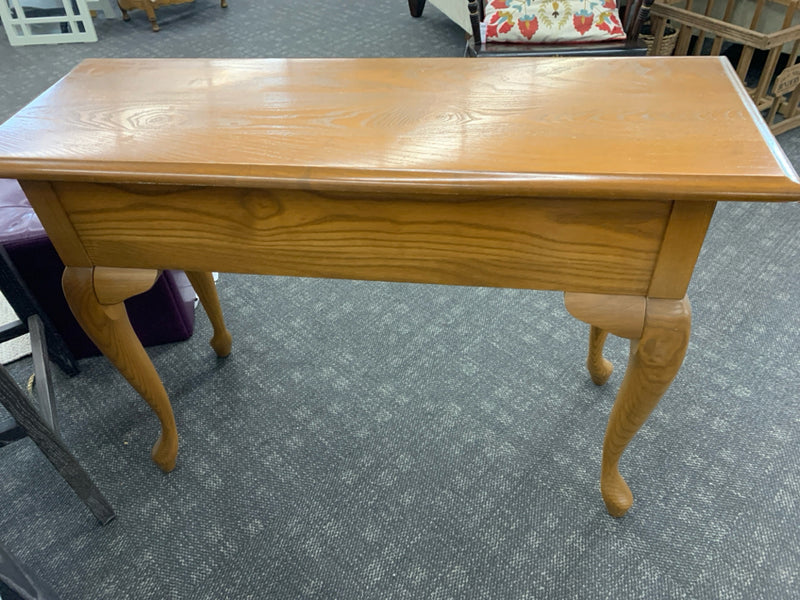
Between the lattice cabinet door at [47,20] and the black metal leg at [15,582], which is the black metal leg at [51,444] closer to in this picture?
the black metal leg at [15,582]

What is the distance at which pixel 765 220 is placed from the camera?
6.19 feet

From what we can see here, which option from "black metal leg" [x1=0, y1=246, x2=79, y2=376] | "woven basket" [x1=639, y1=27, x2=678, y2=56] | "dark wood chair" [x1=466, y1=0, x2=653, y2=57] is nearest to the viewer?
"black metal leg" [x1=0, y1=246, x2=79, y2=376]

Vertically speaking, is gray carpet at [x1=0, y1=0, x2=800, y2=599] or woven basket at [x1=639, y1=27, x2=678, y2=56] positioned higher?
woven basket at [x1=639, y1=27, x2=678, y2=56]

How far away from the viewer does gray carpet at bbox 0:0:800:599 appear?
1104 millimetres

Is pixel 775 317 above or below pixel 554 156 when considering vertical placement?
below

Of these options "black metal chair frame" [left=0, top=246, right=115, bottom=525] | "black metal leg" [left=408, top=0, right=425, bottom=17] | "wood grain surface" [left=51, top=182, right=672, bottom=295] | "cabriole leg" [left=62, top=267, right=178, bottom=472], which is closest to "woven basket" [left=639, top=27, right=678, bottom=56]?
"black metal leg" [left=408, top=0, right=425, bottom=17]

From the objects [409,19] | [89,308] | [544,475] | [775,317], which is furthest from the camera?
[409,19]

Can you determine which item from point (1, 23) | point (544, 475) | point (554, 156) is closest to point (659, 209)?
point (554, 156)

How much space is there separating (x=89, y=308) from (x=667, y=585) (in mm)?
1128

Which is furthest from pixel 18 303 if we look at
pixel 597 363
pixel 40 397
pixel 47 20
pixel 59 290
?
pixel 47 20

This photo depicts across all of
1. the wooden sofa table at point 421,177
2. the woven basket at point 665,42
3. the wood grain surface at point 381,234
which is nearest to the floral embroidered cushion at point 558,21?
the woven basket at point 665,42

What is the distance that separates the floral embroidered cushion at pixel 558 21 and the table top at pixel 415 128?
1.23m

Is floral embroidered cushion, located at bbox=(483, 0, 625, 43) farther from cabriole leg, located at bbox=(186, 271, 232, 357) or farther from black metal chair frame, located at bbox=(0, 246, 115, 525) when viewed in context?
black metal chair frame, located at bbox=(0, 246, 115, 525)

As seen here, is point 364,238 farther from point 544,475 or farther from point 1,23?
point 1,23
